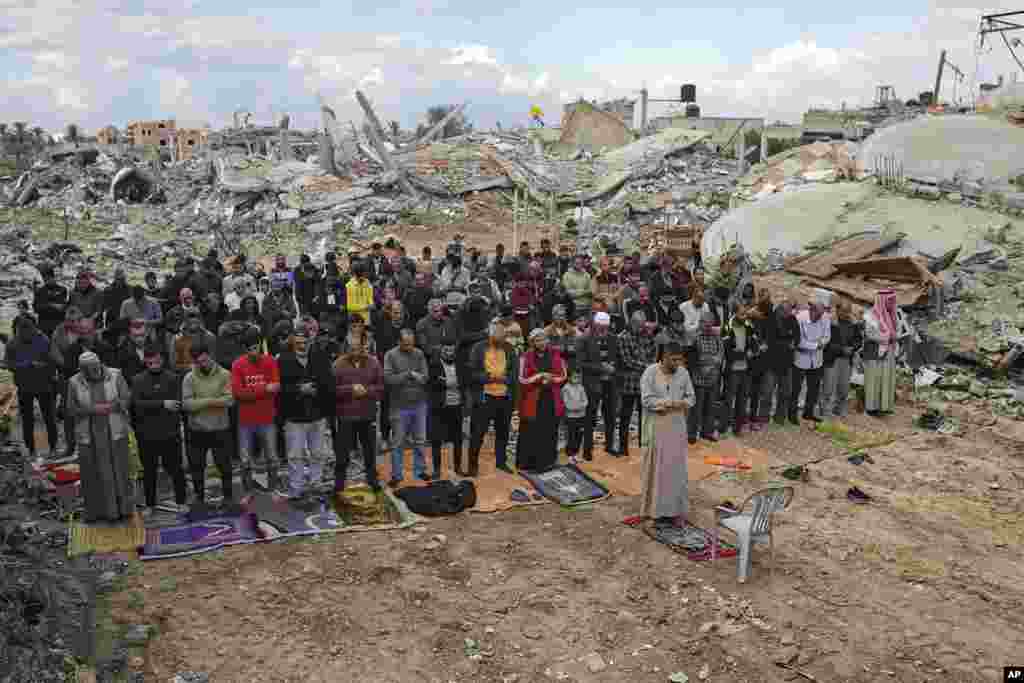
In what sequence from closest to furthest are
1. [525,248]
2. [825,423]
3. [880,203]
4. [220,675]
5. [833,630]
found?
1. [220,675]
2. [833,630]
3. [825,423]
4. [525,248]
5. [880,203]

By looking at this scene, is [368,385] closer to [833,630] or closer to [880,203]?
[833,630]

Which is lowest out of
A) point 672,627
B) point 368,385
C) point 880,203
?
point 672,627

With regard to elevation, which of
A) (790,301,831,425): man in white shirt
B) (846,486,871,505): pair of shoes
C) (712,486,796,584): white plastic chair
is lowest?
(846,486,871,505): pair of shoes

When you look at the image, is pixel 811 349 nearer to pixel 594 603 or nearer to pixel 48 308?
pixel 594 603

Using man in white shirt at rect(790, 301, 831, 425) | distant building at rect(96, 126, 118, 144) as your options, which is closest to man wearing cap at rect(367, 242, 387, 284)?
man in white shirt at rect(790, 301, 831, 425)

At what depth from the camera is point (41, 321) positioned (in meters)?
9.96

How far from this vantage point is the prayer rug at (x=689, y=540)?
284 inches

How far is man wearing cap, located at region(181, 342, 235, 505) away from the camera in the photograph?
746 cm

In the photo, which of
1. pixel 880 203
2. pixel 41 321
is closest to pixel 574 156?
pixel 880 203

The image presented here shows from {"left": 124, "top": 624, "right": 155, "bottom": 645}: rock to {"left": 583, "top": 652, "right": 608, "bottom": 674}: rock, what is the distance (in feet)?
10.0

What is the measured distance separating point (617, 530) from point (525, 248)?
6853mm

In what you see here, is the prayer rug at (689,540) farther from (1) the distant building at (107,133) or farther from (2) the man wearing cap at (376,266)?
(1) the distant building at (107,133)

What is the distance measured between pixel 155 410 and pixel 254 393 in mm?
873

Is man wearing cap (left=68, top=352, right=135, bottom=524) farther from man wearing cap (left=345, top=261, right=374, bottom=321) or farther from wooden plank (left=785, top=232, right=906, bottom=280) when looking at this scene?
wooden plank (left=785, top=232, right=906, bottom=280)
